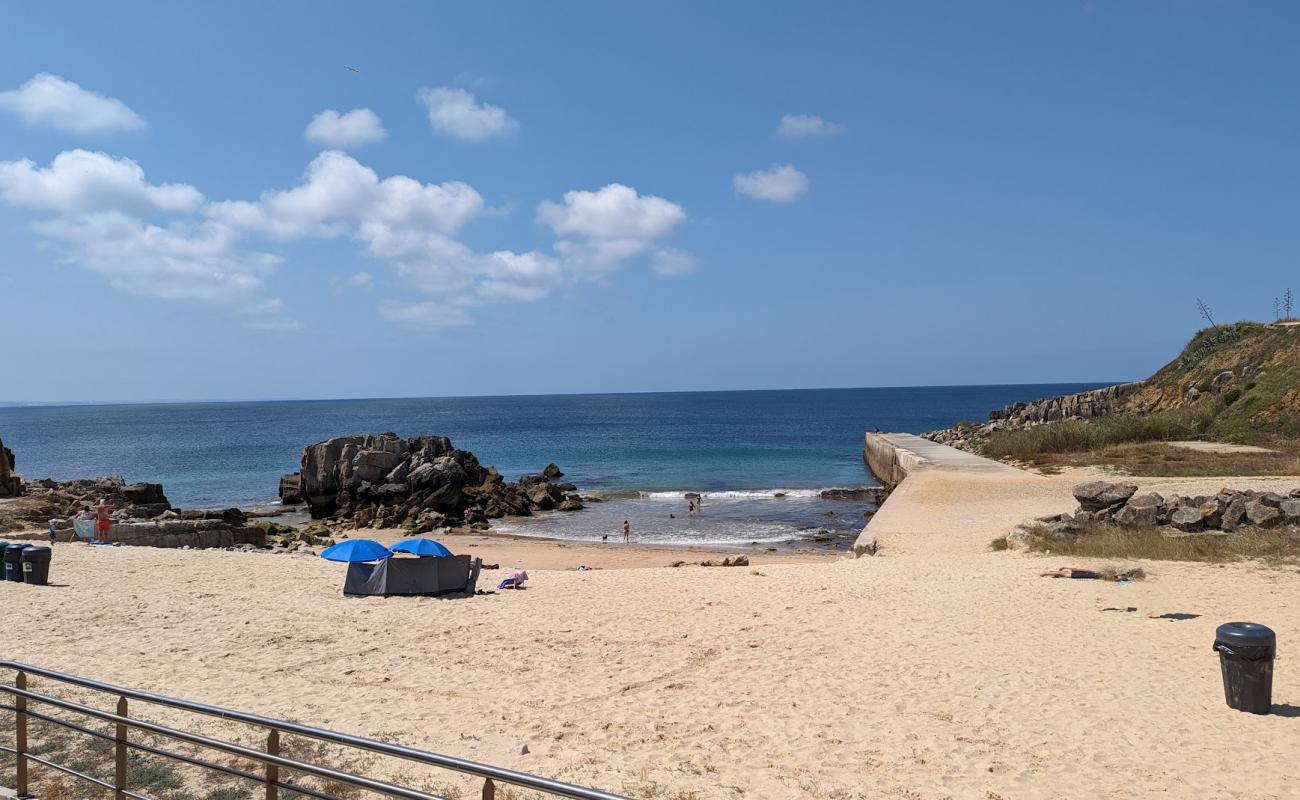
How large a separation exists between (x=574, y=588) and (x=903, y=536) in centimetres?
881

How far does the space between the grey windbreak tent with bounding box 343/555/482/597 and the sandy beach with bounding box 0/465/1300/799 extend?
392 millimetres

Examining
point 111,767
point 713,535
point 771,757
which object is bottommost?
point 713,535

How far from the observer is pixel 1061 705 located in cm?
781

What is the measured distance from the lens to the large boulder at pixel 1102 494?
1748 centimetres

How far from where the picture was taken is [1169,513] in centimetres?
1675

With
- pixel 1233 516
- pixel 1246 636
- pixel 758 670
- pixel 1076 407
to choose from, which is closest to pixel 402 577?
pixel 758 670

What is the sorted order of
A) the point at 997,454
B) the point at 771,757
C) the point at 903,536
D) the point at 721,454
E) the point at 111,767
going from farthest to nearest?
the point at 721,454 < the point at 997,454 < the point at 903,536 < the point at 771,757 < the point at 111,767

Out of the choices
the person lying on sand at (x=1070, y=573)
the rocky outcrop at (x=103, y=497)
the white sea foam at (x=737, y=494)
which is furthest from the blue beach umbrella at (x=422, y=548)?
the white sea foam at (x=737, y=494)

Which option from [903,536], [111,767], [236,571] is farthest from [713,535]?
[111,767]

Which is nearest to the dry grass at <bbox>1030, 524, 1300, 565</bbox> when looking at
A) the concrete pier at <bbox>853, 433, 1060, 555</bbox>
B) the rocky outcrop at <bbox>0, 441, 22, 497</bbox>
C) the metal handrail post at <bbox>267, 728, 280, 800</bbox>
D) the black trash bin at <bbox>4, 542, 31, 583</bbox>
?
the concrete pier at <bbox>853, 433, 1060, 555</bbox>

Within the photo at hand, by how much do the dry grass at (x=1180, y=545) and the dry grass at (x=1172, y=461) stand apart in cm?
1227

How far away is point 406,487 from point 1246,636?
3534 cm

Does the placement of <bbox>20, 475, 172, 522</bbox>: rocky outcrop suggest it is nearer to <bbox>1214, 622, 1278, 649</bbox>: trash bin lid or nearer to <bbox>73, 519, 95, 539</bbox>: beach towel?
<bbox>73, 519, 95, 539</bbox>: beach towel

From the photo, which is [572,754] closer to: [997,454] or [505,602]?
[505,602]
